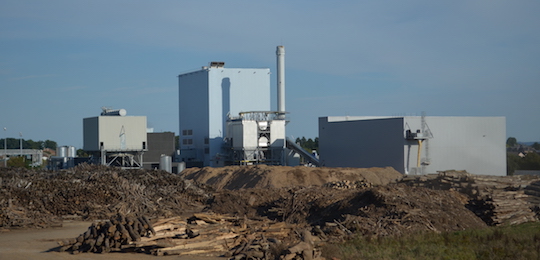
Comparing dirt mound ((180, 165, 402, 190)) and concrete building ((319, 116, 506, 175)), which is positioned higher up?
concrete building ((319, 116, 506, 175))

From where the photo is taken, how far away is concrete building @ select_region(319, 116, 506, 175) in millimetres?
49062

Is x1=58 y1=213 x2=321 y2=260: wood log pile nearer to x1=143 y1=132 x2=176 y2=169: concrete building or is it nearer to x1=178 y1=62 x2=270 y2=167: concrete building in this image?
x1=178 y1=62 x2=270 y2=167: concrete building

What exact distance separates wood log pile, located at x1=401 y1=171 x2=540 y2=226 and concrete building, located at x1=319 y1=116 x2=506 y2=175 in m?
19.2

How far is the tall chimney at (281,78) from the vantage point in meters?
66.7

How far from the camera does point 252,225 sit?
18.8m

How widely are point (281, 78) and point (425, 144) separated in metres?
22.8

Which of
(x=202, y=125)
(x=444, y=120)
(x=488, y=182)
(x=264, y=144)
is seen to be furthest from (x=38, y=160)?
(x=488, y=182)

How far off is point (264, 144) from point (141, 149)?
1321cm

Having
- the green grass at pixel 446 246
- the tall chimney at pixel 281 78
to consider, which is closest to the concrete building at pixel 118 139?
the tall chimney at pixel 281 78

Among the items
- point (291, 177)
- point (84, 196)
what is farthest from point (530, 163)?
point (84, 196)

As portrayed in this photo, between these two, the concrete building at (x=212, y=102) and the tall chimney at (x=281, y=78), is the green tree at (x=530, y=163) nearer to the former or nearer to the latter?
the tall chimney at (x=281, y=78)

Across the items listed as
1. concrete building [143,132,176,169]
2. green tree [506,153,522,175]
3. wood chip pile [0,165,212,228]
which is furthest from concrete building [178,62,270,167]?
wood chip pile [0,165,212,228]

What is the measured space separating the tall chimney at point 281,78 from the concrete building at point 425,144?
12.3 m

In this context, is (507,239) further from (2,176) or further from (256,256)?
(2,176)
